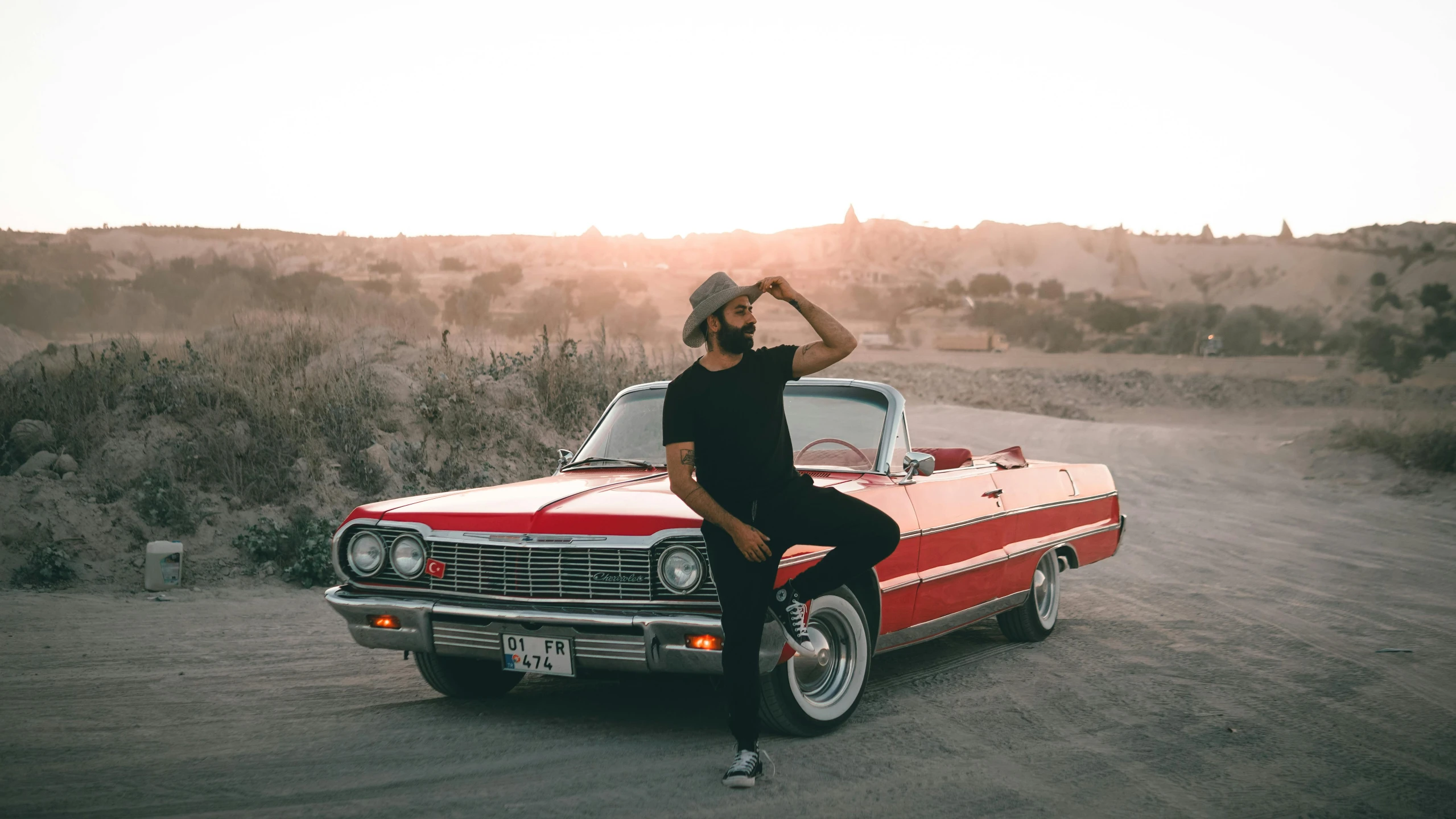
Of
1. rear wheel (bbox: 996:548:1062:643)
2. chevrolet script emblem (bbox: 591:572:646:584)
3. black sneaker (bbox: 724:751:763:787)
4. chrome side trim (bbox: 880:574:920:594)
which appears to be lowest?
rear wheel (bbox: 996:548:1062:643)

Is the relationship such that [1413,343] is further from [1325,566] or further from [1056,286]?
[1056,286]

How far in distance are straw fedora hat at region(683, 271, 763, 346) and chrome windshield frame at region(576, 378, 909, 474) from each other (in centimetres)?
131

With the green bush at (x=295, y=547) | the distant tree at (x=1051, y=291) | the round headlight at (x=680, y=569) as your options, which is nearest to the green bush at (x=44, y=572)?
the green bush at (x=295, y=547)

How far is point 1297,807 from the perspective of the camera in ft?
12.6

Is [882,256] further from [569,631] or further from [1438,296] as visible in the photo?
[569,631]

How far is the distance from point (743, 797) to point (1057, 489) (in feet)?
12.6

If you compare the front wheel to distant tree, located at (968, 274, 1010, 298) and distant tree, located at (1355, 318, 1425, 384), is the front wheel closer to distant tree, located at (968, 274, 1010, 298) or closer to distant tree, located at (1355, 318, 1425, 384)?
distant tree, located at (1355, 318, 1425, 384)

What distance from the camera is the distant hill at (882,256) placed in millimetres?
50500

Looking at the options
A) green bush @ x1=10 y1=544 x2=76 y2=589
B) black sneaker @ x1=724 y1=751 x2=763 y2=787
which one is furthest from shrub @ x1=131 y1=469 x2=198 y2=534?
black sneaker @ x1=724 y1=751 x2=763 y2=787

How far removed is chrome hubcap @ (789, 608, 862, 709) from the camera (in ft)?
15.6

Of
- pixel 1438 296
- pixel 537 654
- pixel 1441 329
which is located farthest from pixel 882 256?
pixel 537 654

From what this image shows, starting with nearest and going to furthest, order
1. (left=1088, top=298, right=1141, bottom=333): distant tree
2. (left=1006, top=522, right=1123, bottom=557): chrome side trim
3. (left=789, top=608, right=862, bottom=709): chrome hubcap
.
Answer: (left=789, top=608, right=862, bottom=709): chrome hubcap, (left=1006, top=522, right=1123, bottom=557): chrome side trim, (left=1088, top=298, right=1141, bottom=333): distant tree

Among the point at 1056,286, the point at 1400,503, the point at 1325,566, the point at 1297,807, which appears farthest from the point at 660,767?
the point at 1056,286

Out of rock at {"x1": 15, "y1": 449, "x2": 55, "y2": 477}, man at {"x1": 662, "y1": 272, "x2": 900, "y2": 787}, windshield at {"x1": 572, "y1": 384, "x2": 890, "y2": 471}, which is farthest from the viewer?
rock at {"x1": 15, "y1": 449, "x2": 55, "y2": 477}
